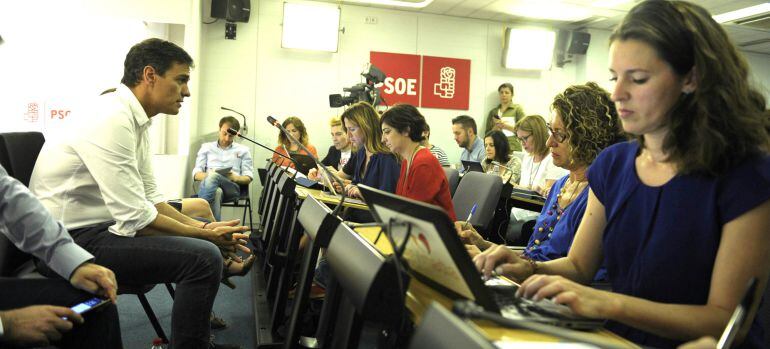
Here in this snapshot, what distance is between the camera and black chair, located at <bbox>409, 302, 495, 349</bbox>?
55cm

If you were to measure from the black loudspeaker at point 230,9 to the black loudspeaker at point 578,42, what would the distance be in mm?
3958

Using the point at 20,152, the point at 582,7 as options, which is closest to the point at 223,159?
the point at 20,152

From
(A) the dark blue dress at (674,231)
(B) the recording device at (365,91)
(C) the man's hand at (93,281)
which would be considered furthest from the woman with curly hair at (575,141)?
(B) the recording device at (365,91)

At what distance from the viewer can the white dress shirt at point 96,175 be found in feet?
6.22

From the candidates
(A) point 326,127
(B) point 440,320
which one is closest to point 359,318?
(B) point 440,320

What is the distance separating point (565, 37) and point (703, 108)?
656 centimetres

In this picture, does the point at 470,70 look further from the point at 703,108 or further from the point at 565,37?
the point at 703,108

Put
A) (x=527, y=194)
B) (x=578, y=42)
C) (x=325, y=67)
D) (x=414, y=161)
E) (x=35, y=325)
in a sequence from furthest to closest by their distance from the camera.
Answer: (x=578, y=42)
(x=325, y=67)
(x=527, y=194)
(x=414, y=161)
(x=35, y=325)

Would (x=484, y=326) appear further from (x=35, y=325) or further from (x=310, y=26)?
(x=310, y=26)

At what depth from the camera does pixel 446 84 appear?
689 centimetres

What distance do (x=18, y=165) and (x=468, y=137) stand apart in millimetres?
4535

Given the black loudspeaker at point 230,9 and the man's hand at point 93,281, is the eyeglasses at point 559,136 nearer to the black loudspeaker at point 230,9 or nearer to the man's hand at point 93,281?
the man's hand at point 93,281

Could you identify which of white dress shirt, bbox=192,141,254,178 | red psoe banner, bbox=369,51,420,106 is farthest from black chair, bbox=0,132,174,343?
red psoe banner, bbox=369,51,420,106

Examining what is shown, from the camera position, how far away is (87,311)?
53.3 inches
